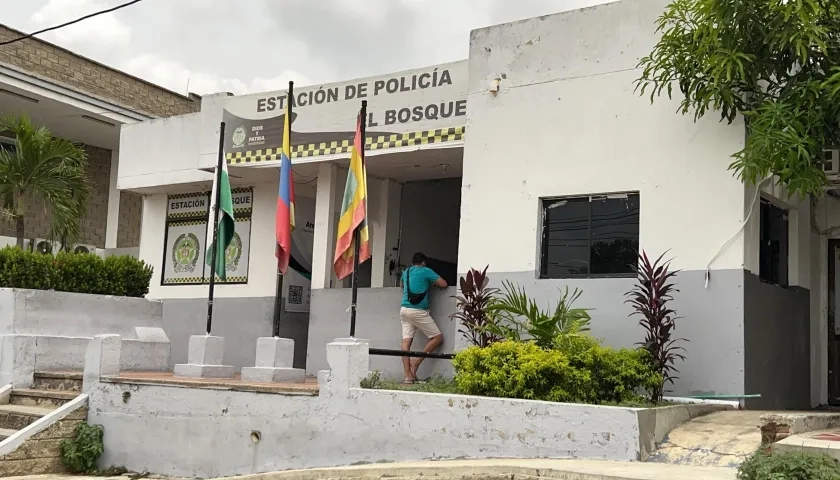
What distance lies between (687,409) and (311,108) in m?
8.22

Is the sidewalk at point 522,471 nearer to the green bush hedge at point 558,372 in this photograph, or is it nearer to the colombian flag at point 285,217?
the green bush hedge at point 558,372

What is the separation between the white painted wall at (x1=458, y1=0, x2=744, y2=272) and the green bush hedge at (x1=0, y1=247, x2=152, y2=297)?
606 cm

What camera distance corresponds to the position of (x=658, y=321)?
9.67m

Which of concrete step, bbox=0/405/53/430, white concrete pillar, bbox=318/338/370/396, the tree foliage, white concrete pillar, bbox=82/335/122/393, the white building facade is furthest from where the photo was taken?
white concrete pillar, bbox=82/335/122/393

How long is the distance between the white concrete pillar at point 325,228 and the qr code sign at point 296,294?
5.16 ft

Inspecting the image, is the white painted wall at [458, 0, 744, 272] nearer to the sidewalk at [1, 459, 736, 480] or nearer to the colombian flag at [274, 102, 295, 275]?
the colombian flag at [274, 102, 295, 275]

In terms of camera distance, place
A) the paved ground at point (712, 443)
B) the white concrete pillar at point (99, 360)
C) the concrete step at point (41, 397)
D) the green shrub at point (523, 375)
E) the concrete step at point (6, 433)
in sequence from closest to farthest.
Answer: the paved ground at point (712, 443), the green shrub at point (523, 375), the concrete step at point (6, 433), the white concrete pillar at point (99, 360), the concrete step at point (41, 397)

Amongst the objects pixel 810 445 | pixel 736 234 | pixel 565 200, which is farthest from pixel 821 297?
pixel 810 445

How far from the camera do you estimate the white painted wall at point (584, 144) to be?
34.1ft

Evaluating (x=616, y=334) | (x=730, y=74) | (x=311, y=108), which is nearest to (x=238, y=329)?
(x=311, y=108)

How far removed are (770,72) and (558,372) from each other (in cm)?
409

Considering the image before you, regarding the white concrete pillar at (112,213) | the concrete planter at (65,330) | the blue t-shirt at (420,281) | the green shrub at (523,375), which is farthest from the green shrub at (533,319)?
the white concrete pillar at (112,213)

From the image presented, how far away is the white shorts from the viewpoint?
1280 centimetres

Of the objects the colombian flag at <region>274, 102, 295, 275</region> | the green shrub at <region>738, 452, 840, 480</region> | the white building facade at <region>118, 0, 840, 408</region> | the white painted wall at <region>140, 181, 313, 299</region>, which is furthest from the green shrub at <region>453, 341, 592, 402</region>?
the white painted wall at <region>140, 181, 313, 299</region>
